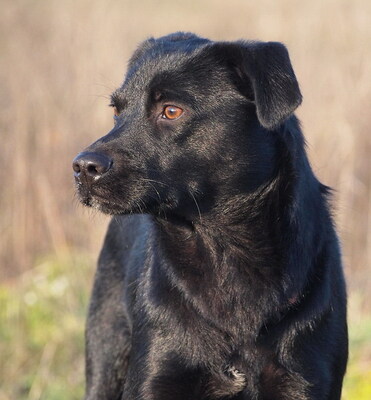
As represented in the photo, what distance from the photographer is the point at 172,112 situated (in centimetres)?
329

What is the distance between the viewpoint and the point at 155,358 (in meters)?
3.39

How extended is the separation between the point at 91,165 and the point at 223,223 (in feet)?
2.36

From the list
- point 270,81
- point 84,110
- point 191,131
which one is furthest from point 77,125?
point 270,81

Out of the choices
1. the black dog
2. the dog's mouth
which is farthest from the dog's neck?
the dog's mouth

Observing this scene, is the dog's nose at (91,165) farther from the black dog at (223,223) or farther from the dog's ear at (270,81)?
the dog's ear at (270,81)

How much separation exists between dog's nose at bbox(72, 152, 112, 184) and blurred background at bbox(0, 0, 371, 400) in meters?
3.56

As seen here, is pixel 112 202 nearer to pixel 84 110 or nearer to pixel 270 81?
pixel 270 81

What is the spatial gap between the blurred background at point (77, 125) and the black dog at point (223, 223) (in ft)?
10.3

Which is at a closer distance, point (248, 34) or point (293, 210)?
point (293, 210)

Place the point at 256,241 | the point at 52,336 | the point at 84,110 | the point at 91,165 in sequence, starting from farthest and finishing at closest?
the point at 84,110, the point at 52,336, the point at 256,241, the point at 91,165

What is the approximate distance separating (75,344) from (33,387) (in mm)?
827

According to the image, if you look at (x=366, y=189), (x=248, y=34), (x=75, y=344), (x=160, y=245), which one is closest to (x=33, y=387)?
(x=75, y=344)

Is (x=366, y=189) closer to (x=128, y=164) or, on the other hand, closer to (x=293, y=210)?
(x=293, y=210)

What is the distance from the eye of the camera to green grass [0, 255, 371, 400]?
5441 mm
